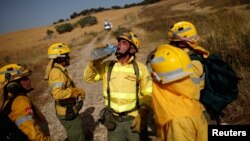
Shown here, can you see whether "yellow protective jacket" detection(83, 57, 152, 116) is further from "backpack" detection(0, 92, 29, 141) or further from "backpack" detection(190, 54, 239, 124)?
"backpack" detection(0, 92, 29, 141)

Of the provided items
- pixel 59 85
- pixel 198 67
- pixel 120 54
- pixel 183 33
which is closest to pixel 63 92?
pixel 59 85

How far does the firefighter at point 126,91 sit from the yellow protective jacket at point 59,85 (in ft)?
2.51

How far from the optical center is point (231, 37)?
7688mm

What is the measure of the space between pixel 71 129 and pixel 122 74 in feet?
5.56

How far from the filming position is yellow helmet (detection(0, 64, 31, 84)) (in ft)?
11.7

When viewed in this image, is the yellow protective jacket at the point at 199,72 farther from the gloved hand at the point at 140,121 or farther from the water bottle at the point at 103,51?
the water bottle at the point at 103,51

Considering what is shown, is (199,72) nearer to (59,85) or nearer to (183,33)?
(183,33)

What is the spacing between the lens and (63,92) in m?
4.52

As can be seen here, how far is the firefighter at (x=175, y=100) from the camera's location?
2393 millimetres

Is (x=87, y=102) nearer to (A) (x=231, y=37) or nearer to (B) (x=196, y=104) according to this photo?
(A) (x=231, y=37)

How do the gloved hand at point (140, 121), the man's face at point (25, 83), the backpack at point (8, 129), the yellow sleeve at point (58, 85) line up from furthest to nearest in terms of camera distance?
1. the yellow sleeve at point (58, 85)
2. the gloved hand at point (140, 121)
3. the man's face at point (25, 83)
4. the backpack at point (8, 129)

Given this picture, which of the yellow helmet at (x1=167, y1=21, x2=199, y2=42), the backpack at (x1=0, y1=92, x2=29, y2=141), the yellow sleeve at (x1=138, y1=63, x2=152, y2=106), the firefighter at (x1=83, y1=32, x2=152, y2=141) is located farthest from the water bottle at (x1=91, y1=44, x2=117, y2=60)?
the backpack at (x1=0, y1=92, x2=29, y2=141)

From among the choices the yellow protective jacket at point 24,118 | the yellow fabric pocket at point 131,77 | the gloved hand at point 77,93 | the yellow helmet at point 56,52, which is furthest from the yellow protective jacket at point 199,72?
the yellow helmet at point 56,52

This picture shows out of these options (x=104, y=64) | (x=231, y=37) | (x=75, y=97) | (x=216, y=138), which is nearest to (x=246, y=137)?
(x=216, y=138)
